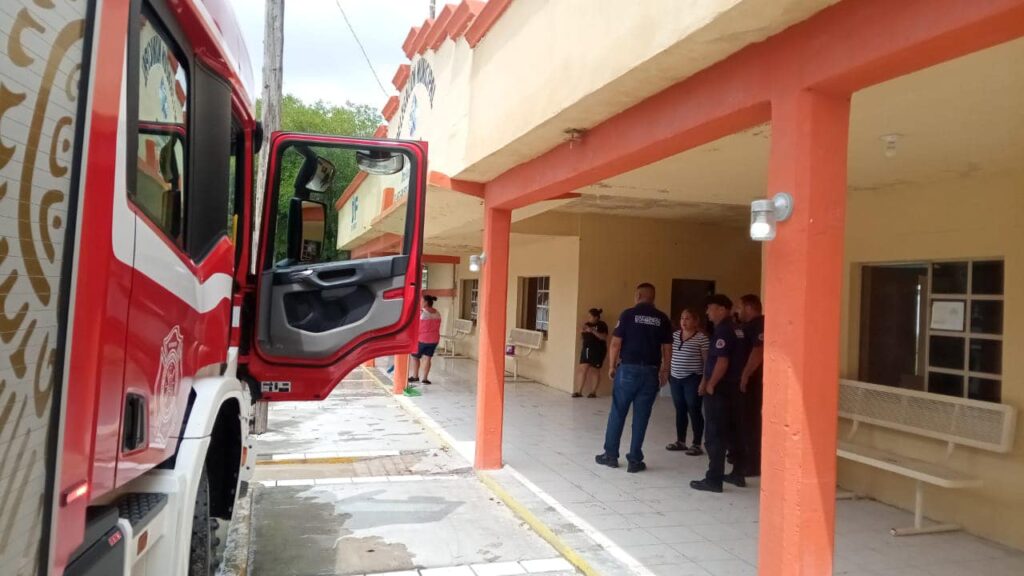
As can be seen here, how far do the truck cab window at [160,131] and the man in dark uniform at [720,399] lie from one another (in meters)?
4.55

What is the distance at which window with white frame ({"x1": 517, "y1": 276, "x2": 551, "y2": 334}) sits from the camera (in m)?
13.4

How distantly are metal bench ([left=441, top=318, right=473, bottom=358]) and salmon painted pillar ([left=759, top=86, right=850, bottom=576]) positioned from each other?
597 inches

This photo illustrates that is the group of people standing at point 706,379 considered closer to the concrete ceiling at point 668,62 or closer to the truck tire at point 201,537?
the concrete ceiling at point 668,62

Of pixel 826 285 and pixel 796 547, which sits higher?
pixel 826 285

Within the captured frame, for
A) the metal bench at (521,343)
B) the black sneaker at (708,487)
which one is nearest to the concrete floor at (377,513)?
the black sneaker at (708,487)

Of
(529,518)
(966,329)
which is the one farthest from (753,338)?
(529,518)

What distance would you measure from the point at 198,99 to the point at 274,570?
2.91m

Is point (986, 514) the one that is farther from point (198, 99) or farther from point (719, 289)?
point (719, 289)

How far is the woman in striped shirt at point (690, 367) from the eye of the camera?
277 inches

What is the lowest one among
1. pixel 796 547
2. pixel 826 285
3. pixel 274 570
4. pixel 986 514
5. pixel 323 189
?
pixel 274 570

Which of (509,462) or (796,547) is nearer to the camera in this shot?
(796,547)

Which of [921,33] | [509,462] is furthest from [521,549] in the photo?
[921,33]

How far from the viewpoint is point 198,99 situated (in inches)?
106

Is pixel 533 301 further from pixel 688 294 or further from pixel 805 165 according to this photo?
pixel 805 165
